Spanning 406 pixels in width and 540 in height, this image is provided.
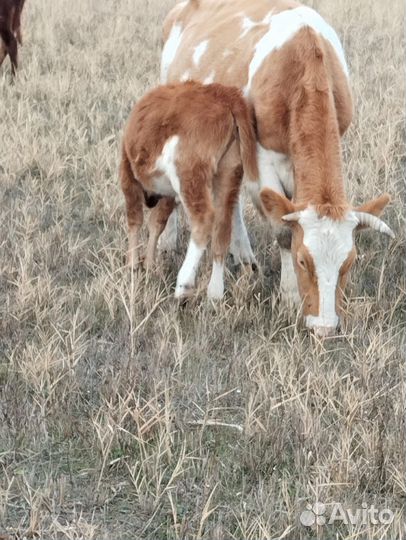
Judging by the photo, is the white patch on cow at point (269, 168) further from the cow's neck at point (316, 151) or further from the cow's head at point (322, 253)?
the cow's head at point (322, 253)

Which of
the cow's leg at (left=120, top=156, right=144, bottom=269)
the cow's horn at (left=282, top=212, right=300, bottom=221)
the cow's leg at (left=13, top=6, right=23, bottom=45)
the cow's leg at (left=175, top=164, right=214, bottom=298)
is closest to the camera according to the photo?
the cow's horn at (left=282, top=212, right=300, bottom=221)

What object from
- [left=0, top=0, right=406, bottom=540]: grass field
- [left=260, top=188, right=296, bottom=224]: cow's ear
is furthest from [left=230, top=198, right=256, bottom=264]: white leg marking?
[left=260, top=188, right=296, bottom=224]: cow's ear

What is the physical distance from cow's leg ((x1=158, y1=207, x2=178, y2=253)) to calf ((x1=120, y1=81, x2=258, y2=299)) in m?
0.58

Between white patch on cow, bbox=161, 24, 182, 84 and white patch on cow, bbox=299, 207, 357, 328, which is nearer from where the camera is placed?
white patch on cow, bbox=299, 207, 357, 328

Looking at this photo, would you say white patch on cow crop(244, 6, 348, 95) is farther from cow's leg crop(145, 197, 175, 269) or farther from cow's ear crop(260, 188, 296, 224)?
cow's ear crop(260, 188, 296, 224)

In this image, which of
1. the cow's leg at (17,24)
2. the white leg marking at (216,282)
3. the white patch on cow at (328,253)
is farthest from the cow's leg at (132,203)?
the cow's leg at (17,24)

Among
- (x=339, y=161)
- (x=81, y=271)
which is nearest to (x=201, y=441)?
(x=339, y=161)

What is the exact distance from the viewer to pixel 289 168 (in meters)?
4.36

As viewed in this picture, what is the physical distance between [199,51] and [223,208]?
1.62m

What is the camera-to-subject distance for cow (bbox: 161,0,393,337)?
374 cm

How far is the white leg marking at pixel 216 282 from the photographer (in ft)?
14.6

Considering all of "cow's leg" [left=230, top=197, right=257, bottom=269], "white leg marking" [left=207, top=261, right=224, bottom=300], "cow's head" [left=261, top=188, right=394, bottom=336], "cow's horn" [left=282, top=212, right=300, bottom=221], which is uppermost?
"cow's horn" [left=282, top=212, right=300, bottom=221]

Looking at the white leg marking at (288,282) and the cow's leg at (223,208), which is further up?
the cow's leg at (223,208)

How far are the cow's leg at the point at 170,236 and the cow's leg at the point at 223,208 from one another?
0.66 meters
